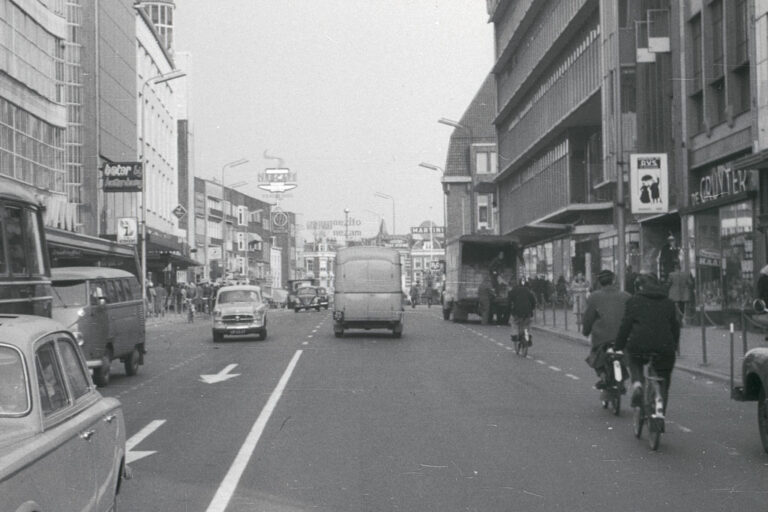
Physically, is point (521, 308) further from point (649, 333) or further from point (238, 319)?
point (649, 333)

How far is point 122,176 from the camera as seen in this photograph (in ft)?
161

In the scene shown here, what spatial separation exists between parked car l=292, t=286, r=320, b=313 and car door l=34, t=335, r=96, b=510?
6731 centimetres

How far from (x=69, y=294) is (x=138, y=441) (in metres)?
7.84

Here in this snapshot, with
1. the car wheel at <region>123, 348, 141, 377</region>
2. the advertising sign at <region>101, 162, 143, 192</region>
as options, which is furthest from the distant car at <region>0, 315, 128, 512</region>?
the advertising sign at <region>101, 162, 143, 192</region>

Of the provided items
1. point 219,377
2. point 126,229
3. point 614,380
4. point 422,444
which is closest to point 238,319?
point 219,377

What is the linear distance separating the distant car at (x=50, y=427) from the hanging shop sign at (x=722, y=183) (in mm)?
22816

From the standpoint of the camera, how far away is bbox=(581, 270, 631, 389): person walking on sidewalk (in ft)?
44.3

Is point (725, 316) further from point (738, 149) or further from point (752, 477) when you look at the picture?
point (752, 477)

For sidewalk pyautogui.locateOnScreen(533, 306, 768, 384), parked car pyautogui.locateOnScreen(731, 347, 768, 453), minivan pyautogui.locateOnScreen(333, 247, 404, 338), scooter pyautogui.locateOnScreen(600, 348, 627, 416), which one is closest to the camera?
parked car pyautogui.locateOnScreen(731, 347, 768, 453)

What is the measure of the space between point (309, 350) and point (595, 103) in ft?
70.6

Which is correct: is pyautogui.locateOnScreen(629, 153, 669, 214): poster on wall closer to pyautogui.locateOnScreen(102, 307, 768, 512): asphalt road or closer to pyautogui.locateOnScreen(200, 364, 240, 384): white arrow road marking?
pyautogui.locateOnScreen(102, 307, 768, 512): asphalt road

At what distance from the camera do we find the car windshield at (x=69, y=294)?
60.7ft

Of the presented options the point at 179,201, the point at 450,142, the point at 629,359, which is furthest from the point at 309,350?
the point at 450,142

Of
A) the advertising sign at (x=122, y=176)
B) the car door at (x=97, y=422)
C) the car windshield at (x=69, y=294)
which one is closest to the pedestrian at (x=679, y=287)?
the car windshield at (x=69, y=294)
